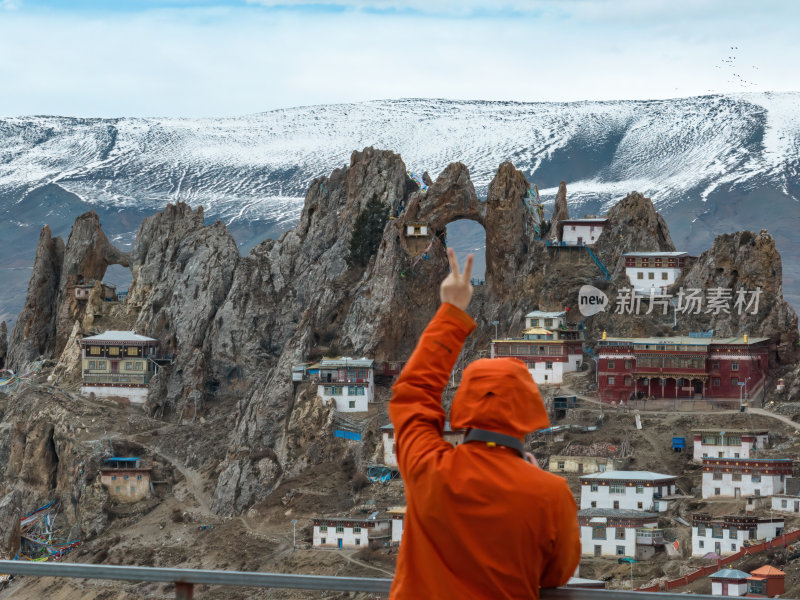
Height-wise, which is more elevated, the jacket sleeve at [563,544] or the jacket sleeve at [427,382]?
the jacket sleeve at [427,382]

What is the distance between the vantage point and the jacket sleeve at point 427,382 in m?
9.05

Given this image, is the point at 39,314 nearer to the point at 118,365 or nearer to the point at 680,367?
the point at 118,365

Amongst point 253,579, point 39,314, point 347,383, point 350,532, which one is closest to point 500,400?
point 253,579

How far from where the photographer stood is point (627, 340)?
82625 mm

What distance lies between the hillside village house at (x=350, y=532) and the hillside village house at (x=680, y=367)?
1877cm

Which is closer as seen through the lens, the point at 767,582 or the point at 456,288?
the point at 456,288

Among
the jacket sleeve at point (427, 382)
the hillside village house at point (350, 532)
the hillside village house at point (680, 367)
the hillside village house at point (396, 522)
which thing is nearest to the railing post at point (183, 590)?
the jacket sleeve at point (427, 382)

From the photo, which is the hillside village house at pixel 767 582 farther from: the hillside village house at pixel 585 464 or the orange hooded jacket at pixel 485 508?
the orange hooded jacket at pixel 485 508

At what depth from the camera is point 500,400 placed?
8.73 metres

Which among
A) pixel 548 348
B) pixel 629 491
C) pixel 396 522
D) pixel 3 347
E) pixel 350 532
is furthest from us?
pixel 3 347

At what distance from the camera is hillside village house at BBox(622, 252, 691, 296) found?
89.2 metres

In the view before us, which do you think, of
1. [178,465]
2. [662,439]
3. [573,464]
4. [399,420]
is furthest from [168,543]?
[399,420]

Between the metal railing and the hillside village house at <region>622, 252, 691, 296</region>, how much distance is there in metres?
81.3

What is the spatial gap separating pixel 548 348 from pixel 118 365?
3604 centimetres
